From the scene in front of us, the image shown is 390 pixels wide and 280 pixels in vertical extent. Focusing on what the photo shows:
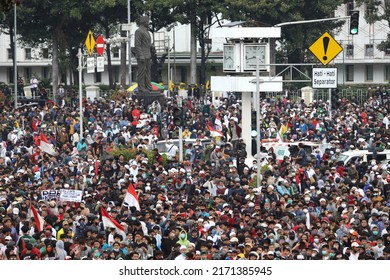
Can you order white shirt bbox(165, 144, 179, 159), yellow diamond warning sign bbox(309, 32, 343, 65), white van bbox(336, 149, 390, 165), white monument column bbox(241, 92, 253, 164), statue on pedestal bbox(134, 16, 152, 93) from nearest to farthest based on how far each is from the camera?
white van bbox(336, 149, 390, 165)
white shirt bbox(165, 144, 179, 159)
yellow diamond warning sign bbox(309, 32, 343, 65)
white monument column bbox(241, 92, 253, 164)
statue on pedestal bbox(134, 16, 152, 93)

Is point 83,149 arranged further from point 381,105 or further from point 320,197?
point 381,105

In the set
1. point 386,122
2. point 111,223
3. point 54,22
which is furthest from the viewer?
point 54,22

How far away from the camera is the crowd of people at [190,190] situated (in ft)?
74.9

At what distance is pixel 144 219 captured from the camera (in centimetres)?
2512

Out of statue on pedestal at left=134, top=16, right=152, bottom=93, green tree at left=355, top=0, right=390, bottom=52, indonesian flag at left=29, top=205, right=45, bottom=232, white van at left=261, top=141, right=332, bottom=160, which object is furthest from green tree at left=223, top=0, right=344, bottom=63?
indonesian flag at left=29, top=205, right=45, bottom=232

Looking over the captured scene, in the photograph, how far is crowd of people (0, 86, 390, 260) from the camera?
22.8m

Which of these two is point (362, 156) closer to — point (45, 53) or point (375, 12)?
point (375, 12)

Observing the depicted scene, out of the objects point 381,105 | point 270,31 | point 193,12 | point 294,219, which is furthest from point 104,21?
point 294,219

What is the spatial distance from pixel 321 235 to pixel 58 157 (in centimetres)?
1625

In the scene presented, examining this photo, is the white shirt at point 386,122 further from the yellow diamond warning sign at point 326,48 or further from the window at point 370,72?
the window at point 370,72

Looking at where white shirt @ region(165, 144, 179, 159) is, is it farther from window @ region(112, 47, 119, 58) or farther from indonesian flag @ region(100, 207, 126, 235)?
window @ region(112, 47, 119, 58)

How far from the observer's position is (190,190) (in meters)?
30.8

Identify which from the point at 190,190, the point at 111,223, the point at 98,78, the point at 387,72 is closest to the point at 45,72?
the point at 98,78

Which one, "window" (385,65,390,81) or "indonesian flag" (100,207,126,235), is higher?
"window" (385,65,390,81)
